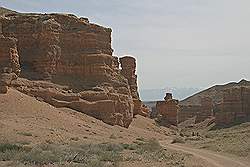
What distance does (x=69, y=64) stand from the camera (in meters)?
44.8

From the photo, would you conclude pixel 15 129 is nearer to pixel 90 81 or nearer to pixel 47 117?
pixel 47 117

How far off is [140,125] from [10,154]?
34.5 meters

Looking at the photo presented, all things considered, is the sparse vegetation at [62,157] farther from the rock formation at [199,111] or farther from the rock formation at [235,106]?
the rock formation at [199,111]

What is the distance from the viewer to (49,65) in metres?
42.8

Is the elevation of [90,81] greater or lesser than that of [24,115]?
greater

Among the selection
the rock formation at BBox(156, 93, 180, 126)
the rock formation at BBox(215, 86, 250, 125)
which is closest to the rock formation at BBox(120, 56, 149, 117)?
the rock formation at BBox(156, 93, 180, 126)

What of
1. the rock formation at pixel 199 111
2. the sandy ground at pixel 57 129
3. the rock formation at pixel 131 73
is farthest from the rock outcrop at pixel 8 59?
the rock formation at pixel 199 111

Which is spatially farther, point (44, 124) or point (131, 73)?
point (131, 73)

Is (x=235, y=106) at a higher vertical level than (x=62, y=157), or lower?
higher

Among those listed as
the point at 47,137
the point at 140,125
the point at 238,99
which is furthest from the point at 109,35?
the point at 238,99

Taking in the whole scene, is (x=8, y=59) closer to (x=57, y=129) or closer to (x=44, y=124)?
(x=44, y=124)

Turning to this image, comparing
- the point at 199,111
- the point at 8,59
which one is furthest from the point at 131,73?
the point at 8,59

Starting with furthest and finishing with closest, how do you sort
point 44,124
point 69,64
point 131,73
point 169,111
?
point 169,111 < point 131,73 < point 69,64 < point 44,124

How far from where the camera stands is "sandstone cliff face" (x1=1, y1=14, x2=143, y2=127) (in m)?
41.3
